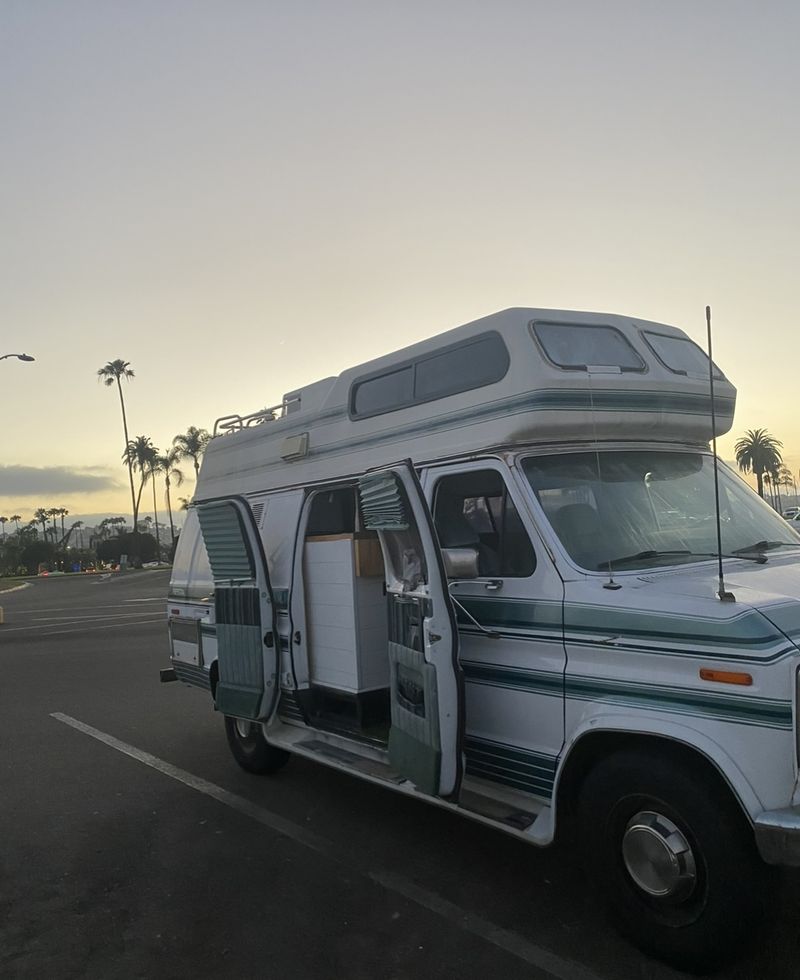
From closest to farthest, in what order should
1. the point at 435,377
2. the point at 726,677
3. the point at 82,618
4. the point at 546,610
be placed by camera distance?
the point at 726,677, the point at 546,610, the point at 435,377, the point at 82,618

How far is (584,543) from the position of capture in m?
4.23

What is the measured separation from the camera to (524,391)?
14.6 ft

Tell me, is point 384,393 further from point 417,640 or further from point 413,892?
point 413,892

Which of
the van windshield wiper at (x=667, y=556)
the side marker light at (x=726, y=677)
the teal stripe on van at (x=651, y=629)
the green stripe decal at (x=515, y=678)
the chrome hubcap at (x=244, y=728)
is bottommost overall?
the chrome hubcap at (x=244, y=728)

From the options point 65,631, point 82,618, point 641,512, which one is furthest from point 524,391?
point 82,618

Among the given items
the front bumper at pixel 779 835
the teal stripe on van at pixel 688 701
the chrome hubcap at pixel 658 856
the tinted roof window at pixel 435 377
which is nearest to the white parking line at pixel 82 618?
the tinted roof window at pixel 435 377

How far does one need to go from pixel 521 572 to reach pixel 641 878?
1462 millimetres

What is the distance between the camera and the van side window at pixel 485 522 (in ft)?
14.4

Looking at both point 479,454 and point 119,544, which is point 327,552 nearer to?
point 479,454

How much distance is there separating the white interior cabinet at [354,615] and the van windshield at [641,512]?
1696 millimetres

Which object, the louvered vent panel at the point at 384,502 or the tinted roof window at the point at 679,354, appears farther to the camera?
the tinted roof window at the point at 679,354

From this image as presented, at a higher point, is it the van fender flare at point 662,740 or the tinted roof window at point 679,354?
the tinted roof window at point 679,354

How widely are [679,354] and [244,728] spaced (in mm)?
4270

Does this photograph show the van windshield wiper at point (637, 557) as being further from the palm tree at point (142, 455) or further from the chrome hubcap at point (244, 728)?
the palm tree at point (142, 455)
